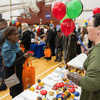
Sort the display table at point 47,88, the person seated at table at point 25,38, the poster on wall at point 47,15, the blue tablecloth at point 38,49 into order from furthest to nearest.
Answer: the poster on wall at point 47,15 → the blue tablecloth at point 38,49 → the person seated at table at point 25,38 → the display table at point 47,88

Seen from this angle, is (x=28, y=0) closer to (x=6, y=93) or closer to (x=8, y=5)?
(x=8, y=5)

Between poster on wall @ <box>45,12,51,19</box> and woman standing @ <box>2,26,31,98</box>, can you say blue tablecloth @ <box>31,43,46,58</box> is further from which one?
poster on wall @ <box>45,12,51,19</box>

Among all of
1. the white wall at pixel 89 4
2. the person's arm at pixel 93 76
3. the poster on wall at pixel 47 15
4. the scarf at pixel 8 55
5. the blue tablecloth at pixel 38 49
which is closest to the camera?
the person's arm at pixel 93 76

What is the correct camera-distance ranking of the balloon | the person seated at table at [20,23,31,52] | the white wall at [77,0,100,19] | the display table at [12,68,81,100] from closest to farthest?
the display table at [12,68,81,100]
the balloon
the person seated at table at [20,23,31,52]
the white wall at [77,0,100,19]

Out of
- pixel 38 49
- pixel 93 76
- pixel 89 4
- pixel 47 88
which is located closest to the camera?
pixel 93 76

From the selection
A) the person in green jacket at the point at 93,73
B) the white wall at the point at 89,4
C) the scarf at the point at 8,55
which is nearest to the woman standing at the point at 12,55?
the scarf at the point at 8,55

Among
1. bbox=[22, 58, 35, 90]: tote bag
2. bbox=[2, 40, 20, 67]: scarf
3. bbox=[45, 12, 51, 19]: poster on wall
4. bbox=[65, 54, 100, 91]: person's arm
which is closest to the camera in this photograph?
bbox=[65, 54, 100, 91]: person's arm

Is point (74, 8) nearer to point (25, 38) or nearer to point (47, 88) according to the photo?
point (47, 88)

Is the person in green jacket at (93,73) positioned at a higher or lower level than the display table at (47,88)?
higher

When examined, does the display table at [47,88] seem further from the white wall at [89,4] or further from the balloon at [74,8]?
the white wall at [89,4]

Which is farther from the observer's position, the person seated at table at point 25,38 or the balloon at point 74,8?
the person seated at table at point 25,38

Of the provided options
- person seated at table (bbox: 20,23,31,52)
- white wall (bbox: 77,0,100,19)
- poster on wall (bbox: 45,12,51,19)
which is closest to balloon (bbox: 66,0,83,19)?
person seated at table (bbox: 20,23,31,52)

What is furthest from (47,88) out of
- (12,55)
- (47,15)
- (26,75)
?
(47,15)

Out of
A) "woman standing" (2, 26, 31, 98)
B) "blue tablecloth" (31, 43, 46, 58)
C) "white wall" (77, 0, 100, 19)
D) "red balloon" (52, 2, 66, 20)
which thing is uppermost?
"white wall" (77, 0, 100, 19)
